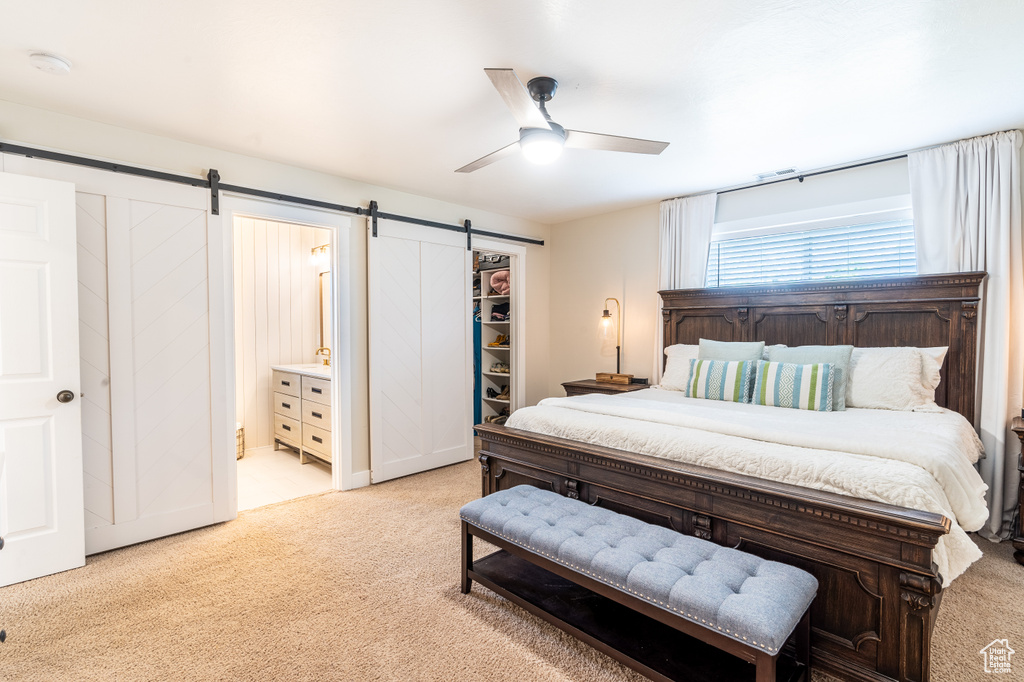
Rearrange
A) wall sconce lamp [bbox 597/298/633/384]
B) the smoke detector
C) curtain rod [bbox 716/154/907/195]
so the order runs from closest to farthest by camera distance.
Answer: the smoke detector, curtain rod [bbox 716/154/907/195], wall sconce lamp [bbox 597/298/633/384]

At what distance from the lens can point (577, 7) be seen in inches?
69.9

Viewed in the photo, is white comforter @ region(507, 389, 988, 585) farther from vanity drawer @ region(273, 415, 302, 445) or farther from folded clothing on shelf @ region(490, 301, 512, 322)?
folded clothing on shelf @ region(490, 301, 512, 322)

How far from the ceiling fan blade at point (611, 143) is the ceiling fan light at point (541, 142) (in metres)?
0.08

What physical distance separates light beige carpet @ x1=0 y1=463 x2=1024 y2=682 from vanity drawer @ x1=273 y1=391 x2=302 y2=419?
5.67 feet

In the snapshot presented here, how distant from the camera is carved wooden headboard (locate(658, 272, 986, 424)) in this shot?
3.01 meters

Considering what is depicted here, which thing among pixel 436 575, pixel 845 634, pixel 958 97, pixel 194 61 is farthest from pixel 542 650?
pixel 958 97

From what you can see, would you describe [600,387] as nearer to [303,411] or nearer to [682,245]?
[682,245]

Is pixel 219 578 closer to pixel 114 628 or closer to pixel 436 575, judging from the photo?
pixel 114 628

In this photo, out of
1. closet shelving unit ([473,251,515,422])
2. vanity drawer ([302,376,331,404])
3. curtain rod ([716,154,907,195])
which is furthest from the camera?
closet shelving unit ([473,251,515,422])

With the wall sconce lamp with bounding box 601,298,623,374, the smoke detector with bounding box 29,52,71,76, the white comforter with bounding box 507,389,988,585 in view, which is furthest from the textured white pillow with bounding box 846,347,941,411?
the smoke detector with bounding box 29,52,71,76

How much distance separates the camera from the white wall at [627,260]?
357 centimetres

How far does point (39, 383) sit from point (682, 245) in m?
4.47

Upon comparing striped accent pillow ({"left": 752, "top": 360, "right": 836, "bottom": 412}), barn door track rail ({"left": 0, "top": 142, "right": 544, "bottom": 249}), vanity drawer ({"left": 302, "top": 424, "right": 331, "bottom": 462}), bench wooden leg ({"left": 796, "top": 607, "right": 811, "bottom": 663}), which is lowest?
bench wooden leg ({"left": 796, "top": 607, "right": 811, "bottom": 663})

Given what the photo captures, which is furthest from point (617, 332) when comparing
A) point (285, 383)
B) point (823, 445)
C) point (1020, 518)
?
point (285, 383)
